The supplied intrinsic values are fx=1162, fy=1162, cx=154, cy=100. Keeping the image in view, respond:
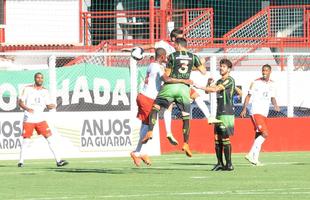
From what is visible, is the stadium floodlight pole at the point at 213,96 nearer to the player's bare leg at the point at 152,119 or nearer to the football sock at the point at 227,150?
the football sock at the point at 227,150

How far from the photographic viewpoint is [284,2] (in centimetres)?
4806

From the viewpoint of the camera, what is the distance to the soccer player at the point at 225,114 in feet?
69.1

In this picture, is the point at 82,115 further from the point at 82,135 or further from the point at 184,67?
the point at 184,67

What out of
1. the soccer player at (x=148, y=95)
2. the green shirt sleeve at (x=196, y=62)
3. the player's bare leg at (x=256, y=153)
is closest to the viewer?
the green shirt sleeve at (x=196, y=62)

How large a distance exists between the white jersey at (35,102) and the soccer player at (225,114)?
184 inches

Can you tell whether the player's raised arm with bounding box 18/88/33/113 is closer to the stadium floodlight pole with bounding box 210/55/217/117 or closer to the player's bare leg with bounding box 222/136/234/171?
the player's bare leg with bounding box 222/136/234/171

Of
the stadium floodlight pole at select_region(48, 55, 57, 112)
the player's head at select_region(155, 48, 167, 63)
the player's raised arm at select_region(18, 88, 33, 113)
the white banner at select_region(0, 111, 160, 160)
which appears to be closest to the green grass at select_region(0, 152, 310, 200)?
the player's raised arm at select_region(18, 88, 33, 113)

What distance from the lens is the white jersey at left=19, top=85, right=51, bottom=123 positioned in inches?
960

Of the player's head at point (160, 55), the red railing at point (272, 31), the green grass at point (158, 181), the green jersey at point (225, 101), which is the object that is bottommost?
the green grass at point (158, 181)

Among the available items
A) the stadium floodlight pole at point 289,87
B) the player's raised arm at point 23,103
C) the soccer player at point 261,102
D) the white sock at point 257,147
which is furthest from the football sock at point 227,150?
the stadium floodlight pole at point 289,87

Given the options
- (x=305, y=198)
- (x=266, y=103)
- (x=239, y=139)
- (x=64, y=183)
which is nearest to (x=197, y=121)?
(x=239, y=139)

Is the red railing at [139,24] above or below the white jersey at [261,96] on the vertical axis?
above

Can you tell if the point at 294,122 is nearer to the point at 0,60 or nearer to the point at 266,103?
the point at 266,103

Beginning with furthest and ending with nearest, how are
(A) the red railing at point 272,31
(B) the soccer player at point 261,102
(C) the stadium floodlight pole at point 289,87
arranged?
(A) the red railing at point 272,31, (C) the stadium floodlight pole at point 289,87, (B) the soccer player at point 261,102
